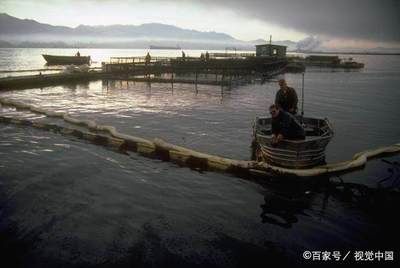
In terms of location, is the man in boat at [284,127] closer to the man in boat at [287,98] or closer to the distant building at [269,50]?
the man in boat at [287,98]

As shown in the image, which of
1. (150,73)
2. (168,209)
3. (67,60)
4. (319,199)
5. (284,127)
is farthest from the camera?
(67,60)

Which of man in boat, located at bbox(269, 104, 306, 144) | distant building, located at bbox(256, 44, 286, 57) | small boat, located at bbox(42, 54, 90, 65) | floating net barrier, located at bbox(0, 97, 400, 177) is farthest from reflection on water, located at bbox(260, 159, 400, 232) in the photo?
small boat, located at bbox(42, 54, 90, 65)

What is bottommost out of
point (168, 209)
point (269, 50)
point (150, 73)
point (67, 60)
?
point (168, 209)

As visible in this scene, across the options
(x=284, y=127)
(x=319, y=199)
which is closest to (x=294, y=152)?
(x=284, y=127)

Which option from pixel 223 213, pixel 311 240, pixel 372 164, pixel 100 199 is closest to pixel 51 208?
pixel 100 199

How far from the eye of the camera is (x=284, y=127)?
12266 millimetres

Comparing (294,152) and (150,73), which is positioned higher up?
(150,73)

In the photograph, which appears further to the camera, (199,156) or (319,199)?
(199,156)

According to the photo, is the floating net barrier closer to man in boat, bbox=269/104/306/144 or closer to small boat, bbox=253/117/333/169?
small boat, bbox=253/117/333/169

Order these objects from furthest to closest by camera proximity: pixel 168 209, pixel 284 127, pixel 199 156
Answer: pixel 199 156
pixel 284 127
pixel 168 209

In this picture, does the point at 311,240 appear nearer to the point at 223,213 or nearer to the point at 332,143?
the point at 223,213

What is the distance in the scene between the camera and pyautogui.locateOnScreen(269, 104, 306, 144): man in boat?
39.6 feet

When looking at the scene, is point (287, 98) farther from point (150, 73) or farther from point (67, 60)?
point (67, 60)

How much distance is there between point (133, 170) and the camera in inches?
521
